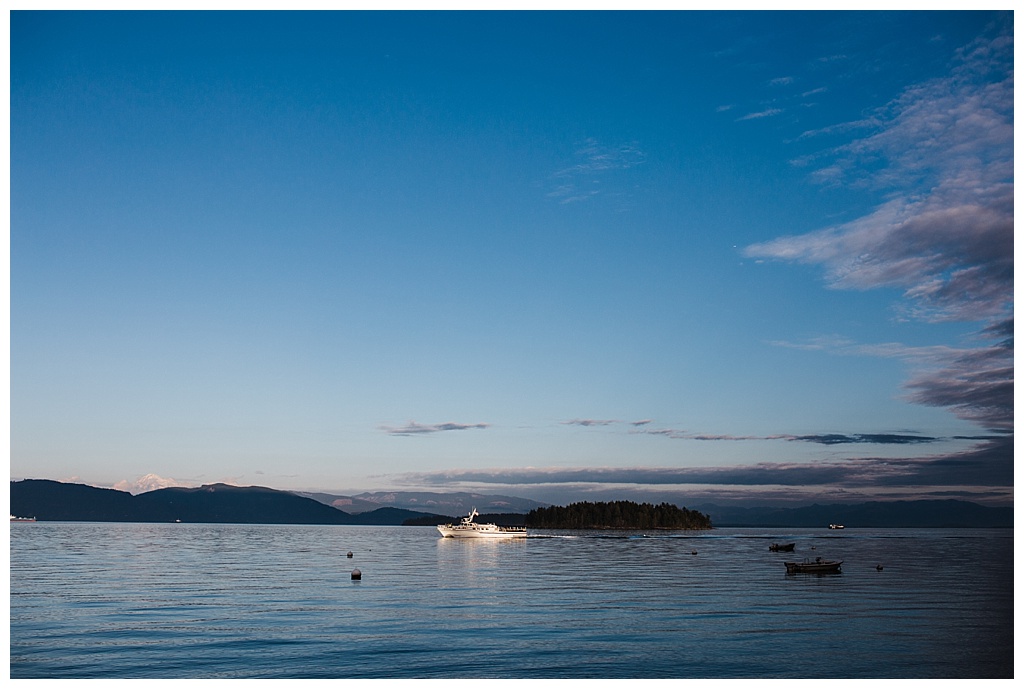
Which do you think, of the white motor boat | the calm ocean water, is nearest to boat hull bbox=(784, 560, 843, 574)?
the calm ocean water

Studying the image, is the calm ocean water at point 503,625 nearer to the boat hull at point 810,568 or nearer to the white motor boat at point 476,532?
the boat hull at point 810,568

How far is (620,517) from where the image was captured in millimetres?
173625

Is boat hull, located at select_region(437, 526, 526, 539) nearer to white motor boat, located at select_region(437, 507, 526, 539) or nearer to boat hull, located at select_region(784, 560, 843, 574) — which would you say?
white motor boat, located at select_region(437, 507, 526, 539)

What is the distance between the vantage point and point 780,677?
1827 centimetres

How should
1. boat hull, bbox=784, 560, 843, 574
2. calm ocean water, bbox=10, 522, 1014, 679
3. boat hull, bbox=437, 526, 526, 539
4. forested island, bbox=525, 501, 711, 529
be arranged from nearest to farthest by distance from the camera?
calm ocean water, bbox=10, 522, 1014, 679, boat hull, bbox=784, 560, 843, 574, boat hull, bbox=437, 526, 526, 539, forested island, bbox=525, 501, 711, 529

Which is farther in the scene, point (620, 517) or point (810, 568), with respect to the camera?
point (620, 517)

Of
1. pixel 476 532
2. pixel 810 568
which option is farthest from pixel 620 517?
pixel 810 568

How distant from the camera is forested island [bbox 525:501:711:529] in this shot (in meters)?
172

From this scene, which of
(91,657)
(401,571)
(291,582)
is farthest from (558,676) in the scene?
(401,571)

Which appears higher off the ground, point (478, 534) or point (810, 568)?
point (810, 568)

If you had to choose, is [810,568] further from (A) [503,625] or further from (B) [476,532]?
(B) [476,532]

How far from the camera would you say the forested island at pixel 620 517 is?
172 metres
